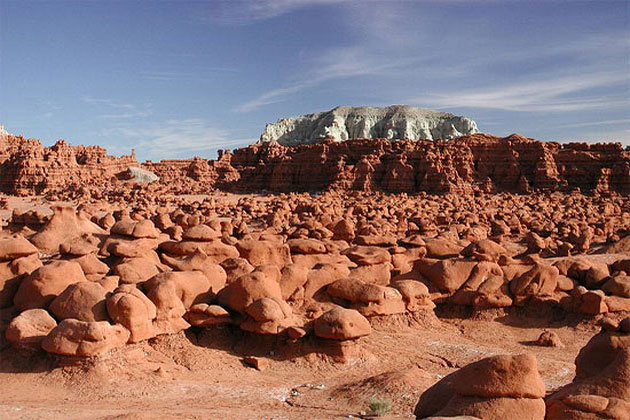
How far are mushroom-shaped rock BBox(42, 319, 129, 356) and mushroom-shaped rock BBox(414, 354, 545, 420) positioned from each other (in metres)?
4.44

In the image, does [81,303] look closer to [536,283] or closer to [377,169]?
[536,283]

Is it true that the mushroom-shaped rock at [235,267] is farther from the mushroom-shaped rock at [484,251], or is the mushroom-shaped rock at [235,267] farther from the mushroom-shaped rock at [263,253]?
the mushroom-shaped rock at [484,251]

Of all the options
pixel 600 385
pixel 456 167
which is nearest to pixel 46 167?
pixel 456 167

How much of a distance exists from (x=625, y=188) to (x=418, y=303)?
143 ft

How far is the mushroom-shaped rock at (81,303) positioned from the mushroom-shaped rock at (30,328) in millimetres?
191

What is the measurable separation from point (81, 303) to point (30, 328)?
72 centimetres

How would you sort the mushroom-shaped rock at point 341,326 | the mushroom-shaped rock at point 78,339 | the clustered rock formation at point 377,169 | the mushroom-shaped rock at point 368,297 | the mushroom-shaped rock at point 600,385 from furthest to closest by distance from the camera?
1. the clustered rock formation at point 377,169
2. the mushroom-shaped rock at point 368,297
3. the mushroom-shaped rock at point 341,326
4. the mushroom-shaped rock at point 78,339
5. the mushroom-shaped rock at point 600,385

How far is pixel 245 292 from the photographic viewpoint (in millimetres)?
9484

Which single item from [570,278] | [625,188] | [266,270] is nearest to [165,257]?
[266,270]

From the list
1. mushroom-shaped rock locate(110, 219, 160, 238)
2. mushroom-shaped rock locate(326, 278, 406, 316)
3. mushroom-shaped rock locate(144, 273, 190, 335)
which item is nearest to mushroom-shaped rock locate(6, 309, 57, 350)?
mushroom-shaped rock locate(144, 273, 190, 335)

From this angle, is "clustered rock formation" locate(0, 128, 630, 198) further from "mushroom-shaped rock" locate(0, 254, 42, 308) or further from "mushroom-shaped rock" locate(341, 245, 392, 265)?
"mushroom-shaped rock" locate(0, 254, 42, 308)

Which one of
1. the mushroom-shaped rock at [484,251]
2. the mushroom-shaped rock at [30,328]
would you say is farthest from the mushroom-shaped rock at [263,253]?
the mushroom-shaped rock at [30,328]

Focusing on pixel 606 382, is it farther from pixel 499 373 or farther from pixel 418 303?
pixel 418 303

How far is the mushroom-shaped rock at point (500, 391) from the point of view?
5336mm
